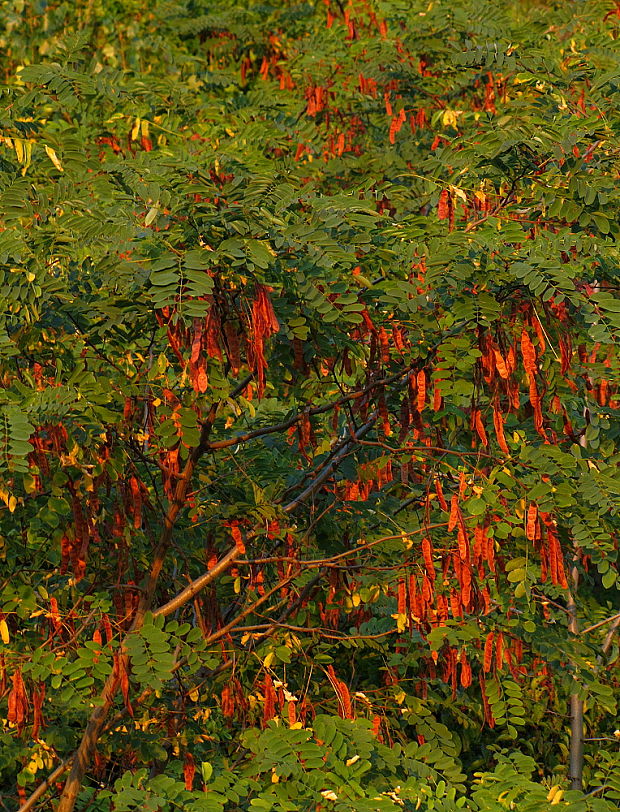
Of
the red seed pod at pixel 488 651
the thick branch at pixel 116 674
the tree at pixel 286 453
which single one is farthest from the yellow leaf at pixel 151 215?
the red seed pod at pixel 488 651

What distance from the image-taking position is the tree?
10.2 feet

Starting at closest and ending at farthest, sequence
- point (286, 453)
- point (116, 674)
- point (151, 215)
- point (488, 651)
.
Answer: point (151, 215) < point (116, 674) < point (488, 651) < point (286, 453)

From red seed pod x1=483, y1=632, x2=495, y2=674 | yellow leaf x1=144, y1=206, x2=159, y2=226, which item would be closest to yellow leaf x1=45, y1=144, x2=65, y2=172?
yellow leaf x1=144, y1=206, x2=159, y2=226

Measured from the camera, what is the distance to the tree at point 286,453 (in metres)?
3.10

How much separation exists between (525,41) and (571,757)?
379 cm

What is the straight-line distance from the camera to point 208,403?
3.37 m

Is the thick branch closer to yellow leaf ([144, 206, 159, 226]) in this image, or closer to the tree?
the tree

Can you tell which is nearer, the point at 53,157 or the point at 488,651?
the point at 53,157

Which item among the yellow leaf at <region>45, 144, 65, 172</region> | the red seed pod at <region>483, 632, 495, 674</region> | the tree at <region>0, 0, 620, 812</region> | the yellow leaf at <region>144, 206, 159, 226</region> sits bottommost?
the red seed pod at <region>483, 632, 495, 674</region>

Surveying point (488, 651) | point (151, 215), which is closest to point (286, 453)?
point (488, 651)

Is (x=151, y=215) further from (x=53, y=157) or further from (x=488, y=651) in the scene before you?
(x=488, y=651)

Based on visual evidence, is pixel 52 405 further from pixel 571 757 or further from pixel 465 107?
pixel 465 107

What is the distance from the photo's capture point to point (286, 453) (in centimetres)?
450

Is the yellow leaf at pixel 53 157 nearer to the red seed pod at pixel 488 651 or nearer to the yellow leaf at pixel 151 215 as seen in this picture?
the yellow leaf at pixel 151 215
